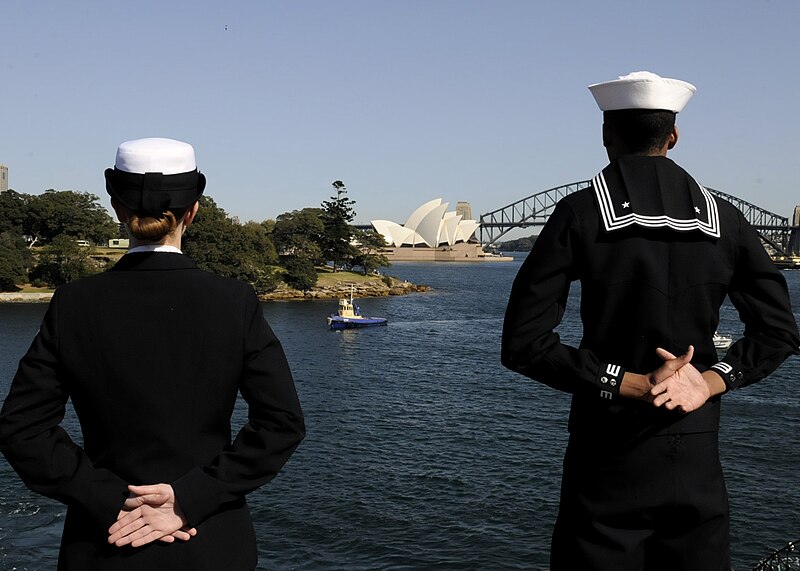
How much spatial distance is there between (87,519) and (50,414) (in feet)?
1.09

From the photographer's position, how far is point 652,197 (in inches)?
97.7

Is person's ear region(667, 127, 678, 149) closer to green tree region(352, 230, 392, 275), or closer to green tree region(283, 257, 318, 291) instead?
green tree region(283, 257, 318, 291)

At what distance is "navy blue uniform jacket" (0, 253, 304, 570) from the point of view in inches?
91.0

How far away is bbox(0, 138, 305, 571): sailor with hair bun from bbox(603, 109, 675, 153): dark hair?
1.29 m

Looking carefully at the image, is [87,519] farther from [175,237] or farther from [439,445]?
[439,445]

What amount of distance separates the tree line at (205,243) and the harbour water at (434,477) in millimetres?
34947

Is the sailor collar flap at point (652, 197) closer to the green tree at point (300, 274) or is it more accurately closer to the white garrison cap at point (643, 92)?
the white garrison cap at point (643, 92)

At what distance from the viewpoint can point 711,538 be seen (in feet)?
8.04

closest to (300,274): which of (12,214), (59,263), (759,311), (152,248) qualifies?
(59,263)

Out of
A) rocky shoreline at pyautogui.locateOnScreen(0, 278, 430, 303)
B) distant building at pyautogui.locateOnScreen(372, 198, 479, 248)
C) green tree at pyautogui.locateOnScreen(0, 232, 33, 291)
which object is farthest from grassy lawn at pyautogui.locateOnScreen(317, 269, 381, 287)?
distant building at pyautogui.locateOnScreen(372, 198, 479, 248)

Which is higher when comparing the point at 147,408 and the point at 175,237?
the point at 175,237

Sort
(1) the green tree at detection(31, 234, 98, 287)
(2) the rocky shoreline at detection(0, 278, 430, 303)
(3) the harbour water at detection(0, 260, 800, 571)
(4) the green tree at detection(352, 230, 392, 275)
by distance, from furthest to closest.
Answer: (4) the green tree at detection(352, 230, 392, 275)
(1) the green tree at detection(31, 234, 98, 287)
(2) the rocky shoreline at detection(0, 278, 430, 303)
(3) the harbour water at detection(0, 260, 800, 571)

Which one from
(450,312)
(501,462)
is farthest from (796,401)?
(450,312)

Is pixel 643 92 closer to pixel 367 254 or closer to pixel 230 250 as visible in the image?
pixel 230 250
